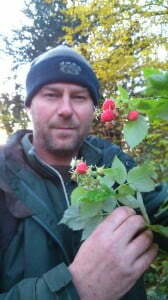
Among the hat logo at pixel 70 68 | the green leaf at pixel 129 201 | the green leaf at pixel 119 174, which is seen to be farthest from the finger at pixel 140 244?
the hat logo at pixel 70 68

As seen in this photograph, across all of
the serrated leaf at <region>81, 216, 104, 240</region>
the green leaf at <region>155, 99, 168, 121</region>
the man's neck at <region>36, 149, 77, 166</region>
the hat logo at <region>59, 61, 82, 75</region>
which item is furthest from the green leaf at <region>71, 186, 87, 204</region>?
the hat logo at <region>59, 61, 82, 75</region>

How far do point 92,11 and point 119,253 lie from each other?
5.10 meters

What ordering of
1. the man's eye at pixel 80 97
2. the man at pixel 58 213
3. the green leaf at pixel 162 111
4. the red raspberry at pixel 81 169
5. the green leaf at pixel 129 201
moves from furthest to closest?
the man's eye at pixel 80 97, the man at pixel 58 213, the green leaf at pixel 129 201, the red raspberry at pixel 81 169, the green leaf at pixel 162 111

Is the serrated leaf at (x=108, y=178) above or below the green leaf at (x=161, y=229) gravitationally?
above

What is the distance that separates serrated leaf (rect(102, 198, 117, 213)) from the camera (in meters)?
1.09

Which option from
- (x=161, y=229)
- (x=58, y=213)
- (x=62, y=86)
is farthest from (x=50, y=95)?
(x=161, y=229)

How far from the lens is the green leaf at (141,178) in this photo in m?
1.05

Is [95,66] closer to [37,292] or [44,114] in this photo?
[44,114]

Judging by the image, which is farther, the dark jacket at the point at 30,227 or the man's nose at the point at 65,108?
the man's nose at the point at 65,108

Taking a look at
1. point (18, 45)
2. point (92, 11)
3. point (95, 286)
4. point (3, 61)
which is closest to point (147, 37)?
point (92, 11)

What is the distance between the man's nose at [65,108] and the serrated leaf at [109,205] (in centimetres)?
73

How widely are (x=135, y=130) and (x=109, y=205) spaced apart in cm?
26

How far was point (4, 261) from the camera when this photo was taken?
59.1 inches

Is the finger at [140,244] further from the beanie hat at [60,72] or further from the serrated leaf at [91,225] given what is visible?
the beanie hat at [60,72]
